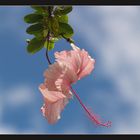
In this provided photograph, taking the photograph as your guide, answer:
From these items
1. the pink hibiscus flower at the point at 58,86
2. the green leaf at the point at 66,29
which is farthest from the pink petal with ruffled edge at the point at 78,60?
the green leaf at the point at 66,29

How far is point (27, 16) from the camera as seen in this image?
125cm

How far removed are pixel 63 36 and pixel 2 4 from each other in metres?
0.54

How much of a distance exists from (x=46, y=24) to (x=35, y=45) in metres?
0.10

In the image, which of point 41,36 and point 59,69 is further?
point 41,36

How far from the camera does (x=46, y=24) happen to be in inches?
48.6

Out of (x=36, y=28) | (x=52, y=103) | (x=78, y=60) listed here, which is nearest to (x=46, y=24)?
(x=36, y=28)

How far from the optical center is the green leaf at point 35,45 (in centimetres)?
127

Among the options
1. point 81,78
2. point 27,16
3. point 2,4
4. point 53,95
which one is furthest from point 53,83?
point 27,16

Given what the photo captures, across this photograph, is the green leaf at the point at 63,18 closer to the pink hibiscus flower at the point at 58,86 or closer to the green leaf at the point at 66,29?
the green leaf at the point at 66,29

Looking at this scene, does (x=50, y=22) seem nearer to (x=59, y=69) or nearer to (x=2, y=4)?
(x=59, y=69)

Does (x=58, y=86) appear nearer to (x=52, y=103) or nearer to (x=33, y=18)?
(x=52, y=103)

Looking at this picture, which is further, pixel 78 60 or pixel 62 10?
pixel 62 10

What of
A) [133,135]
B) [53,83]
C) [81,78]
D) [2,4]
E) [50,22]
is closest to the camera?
[133,135]

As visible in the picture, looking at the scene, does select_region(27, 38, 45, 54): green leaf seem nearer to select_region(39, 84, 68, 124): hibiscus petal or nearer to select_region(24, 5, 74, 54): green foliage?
select_region(24, 5, 74, 54): green foliage
